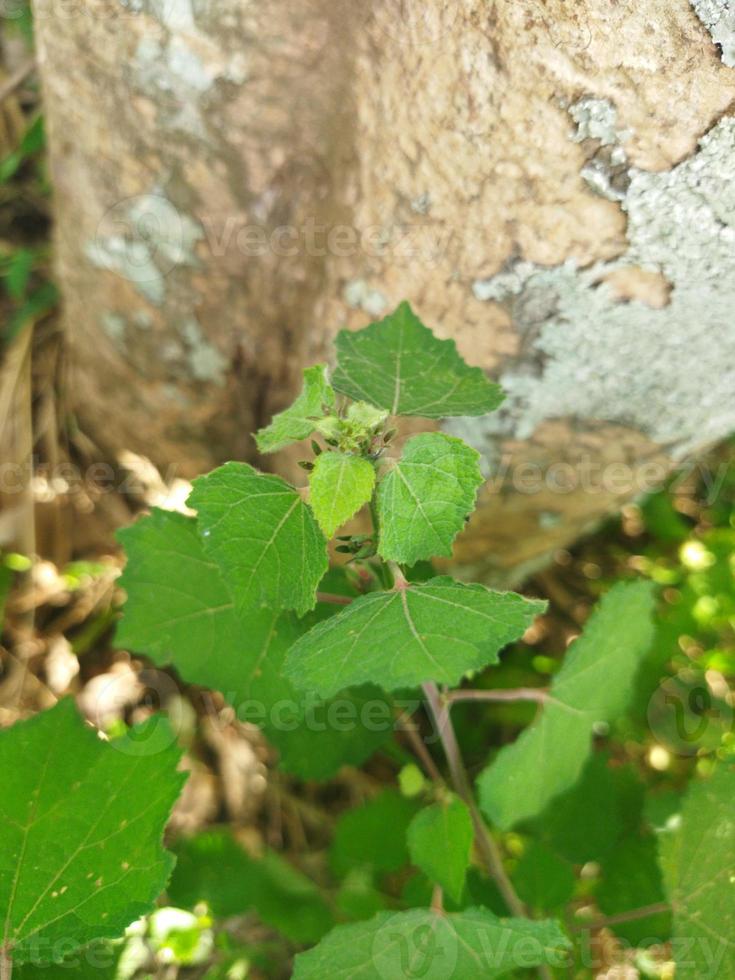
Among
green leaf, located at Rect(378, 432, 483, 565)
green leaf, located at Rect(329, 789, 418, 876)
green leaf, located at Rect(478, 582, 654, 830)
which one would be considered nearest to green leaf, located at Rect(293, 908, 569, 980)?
green leaf, located at Rect(478, 582, 654, 830)

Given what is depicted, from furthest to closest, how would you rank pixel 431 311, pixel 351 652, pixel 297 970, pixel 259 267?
1. pixel 259 267
2. pixel 431 311
3. pixel 297 970
4. pixel 351 652

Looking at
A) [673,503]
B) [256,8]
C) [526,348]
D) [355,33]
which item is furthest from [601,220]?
[673,503]

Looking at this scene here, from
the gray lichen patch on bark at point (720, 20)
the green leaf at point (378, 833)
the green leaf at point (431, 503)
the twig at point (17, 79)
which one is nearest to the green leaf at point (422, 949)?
the green leaf at point (431, 503)

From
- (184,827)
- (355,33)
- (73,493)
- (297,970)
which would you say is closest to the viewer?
(297,970)

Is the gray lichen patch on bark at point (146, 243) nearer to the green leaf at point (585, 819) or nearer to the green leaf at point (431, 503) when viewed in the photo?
the green leaf at point (431, 503)

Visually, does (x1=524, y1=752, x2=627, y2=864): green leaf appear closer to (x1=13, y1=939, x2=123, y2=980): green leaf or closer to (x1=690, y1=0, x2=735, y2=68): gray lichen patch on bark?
(x1=13, y1=939, x2=123, y2=980): green leaf

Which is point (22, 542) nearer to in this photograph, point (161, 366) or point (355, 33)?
point (161, 366)

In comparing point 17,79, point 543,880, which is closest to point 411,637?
point 543,880
